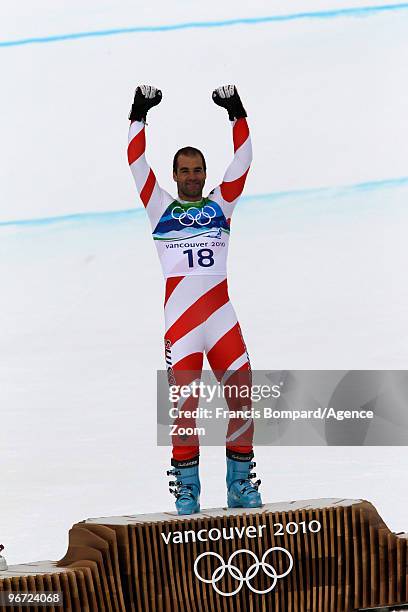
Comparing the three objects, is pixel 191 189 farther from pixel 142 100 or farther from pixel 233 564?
pixel 233 564

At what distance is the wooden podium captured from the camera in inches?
178

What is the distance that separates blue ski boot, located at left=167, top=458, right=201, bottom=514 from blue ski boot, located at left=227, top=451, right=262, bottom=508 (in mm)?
137

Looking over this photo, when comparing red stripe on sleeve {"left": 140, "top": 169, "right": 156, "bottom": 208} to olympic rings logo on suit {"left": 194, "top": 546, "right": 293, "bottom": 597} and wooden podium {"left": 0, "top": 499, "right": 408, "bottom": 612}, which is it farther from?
olympic rings logo on suit {"left": 194, "top": 546, "right": 293, "bottom": 597}

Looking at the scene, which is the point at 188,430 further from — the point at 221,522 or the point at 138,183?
the point at 138,183

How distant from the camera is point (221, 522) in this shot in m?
4.64

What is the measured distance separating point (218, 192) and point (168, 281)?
14.5 inches

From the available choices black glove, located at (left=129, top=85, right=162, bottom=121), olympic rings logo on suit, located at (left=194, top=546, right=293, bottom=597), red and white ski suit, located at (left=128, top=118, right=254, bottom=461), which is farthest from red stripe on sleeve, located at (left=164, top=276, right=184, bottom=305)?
olympic rings logo on suit, located at (left=194, top=546, right=293, bottom=597)

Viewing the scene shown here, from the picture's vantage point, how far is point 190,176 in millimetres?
4883

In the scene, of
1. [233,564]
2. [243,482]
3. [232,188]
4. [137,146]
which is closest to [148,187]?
[137,146]

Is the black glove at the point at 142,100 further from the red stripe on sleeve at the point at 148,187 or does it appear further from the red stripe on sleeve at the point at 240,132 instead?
the red stripe on sleeve at the point at 240,132

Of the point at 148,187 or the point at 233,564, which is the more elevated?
the point at 148,187

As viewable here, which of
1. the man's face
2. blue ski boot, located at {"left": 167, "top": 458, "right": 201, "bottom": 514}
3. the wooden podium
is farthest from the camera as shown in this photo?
the man's face

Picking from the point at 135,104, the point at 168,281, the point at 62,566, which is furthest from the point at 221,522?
the point at 135,104
